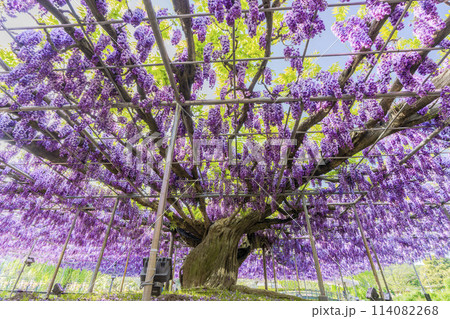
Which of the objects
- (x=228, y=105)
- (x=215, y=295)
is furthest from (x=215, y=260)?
(x=228, y=105)

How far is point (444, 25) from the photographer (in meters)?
2.81

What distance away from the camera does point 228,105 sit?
4047mm

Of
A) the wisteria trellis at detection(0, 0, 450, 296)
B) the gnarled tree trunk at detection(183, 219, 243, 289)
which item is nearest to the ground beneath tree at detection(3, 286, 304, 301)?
the gnarled tree trunk at detection(183, 219, 243, 289)

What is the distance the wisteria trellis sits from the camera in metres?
2.93

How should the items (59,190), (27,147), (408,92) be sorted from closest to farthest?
(408,92) → (27,147) → (59,190)

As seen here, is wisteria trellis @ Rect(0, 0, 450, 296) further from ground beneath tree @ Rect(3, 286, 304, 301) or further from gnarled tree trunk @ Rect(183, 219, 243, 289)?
ground beneath tree @ Rect(3, 286, 304, 301)

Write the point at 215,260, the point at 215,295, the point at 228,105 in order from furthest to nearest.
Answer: the point at 215,260 → the point at 215,295 → the point at 228,105

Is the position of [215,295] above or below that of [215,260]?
below

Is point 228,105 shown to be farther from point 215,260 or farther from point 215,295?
point 215,260

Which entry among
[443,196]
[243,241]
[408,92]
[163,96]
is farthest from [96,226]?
[443,196]

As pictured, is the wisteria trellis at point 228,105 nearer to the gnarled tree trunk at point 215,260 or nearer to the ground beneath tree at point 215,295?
the gnarled tree trunk at point 215,260

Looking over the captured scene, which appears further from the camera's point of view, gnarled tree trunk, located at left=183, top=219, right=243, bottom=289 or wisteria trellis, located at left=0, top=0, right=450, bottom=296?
gnarled tree trunk, located at left=183, top=219, right=243, bottom=289
